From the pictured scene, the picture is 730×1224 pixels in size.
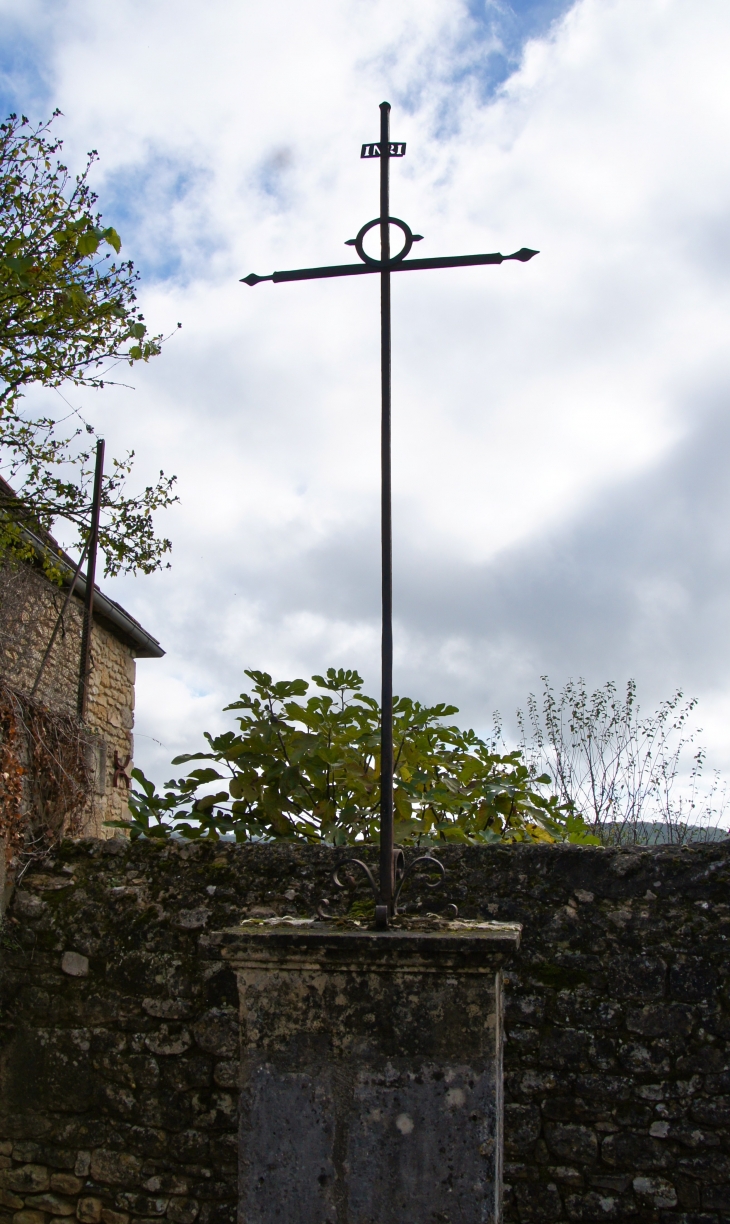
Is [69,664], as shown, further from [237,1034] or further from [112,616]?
[237,1034]

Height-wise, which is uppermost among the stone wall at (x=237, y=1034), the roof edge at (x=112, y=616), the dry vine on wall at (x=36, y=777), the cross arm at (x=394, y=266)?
the roof edge at (x=112, y=616)

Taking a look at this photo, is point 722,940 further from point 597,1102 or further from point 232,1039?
point 232,1039

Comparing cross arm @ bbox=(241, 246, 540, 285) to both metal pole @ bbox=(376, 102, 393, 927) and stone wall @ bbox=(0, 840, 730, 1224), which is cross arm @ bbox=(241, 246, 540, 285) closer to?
metal pole @ bbox=(376, 102, 393, 927)

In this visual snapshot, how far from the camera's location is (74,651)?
8945 mm

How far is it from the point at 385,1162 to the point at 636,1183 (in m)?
1.82

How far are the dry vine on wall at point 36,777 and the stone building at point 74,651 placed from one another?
173 centimetres

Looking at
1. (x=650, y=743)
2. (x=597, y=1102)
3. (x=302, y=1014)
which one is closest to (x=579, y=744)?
(x=650, y=743)

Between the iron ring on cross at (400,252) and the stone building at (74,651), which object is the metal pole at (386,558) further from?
the stone building at (74,651)

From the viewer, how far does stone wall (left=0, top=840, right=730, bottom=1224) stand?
10.8 feet

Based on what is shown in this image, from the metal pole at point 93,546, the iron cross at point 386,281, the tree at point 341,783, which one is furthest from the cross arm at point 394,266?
the metal pole at point 93,546

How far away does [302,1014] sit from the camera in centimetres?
204

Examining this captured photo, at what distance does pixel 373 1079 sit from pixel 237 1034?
181cm

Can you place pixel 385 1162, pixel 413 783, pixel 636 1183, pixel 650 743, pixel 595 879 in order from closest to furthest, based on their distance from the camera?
1. pixel 385 1162
2. pixel 636 1183
3. pixel 595 879
4. pixel 413 783
5. pixel 650 743

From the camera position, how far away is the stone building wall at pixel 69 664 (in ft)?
25.0
